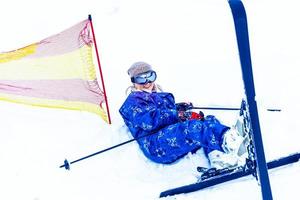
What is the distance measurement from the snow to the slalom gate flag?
A: 1.74 feet

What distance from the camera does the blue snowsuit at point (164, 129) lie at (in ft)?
13.3

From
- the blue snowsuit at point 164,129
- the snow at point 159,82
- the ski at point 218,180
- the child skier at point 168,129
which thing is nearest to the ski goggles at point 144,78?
the child skier at point 168,129

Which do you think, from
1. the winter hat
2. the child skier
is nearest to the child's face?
the child skier

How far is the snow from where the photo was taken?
14.0 ft

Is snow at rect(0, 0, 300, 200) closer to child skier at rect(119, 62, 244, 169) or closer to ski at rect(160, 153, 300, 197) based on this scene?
ski at rect(160, 153, 300, 197)

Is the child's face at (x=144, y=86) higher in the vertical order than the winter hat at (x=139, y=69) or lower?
lower

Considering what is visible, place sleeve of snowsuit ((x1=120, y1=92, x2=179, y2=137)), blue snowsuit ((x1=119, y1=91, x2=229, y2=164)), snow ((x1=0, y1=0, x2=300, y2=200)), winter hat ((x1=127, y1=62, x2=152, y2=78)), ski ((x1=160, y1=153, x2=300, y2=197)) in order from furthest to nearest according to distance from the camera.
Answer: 1. winter hat ((x1=127, y1=62, x2=152, y2=78))
2. sleeve of snowsuit ((x1=120, y1=92, x2=179, y2=137))
3. snow ((x1=0, y1=0, x2=300, y2=200))
4. blue snowsuit ((x1=119, y1=91, x2=229, y2=164))
5. ski ((x1=160, y1=153, x2=300, y2=197))

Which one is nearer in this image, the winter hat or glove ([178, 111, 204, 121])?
glove ([178, 111, 204, 121])

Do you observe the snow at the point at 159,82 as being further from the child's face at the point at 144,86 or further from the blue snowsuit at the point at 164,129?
the child's face at the point at 144,86

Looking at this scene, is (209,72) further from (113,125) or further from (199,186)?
(199,186)

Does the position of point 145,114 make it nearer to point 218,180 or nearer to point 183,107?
point 183,107

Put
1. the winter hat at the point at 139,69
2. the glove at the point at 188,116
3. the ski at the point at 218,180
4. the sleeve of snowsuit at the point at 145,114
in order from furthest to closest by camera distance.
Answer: the winter hat at the point at 139,69 → the glove at the point at 188,116 → the sleeve of snowsuit at the point at 145,114 → the ski at the point at 218,180

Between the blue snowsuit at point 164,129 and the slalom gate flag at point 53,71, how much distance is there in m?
0.63

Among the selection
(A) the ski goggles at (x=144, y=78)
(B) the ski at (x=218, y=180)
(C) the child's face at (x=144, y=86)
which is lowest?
(B) the ski at (x=218, y=180)
